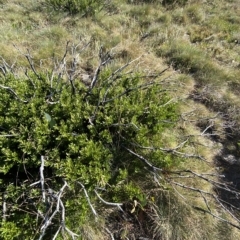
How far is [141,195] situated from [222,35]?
150 inches

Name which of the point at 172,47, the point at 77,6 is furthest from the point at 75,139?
the point at 77,6

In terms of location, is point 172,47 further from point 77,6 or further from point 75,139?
point 75,139

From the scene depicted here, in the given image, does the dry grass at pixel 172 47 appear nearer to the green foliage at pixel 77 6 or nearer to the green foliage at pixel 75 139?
the green foliage at pixel 77 6

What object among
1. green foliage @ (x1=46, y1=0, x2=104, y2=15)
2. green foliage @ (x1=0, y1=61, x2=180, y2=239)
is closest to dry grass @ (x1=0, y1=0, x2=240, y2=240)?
green foliage @ (x1=46, y1=0, x2=104, y2=15)

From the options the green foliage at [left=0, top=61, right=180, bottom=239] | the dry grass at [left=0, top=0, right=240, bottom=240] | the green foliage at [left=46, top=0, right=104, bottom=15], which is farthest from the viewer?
the green foliage at [left=46, top=0, right=104, bottom=15]

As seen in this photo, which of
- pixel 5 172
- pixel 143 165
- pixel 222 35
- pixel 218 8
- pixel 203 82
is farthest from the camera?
pixel 218 8

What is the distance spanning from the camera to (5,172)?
2.51 m

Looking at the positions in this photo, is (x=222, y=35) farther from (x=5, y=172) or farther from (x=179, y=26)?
(x=5, y=172)

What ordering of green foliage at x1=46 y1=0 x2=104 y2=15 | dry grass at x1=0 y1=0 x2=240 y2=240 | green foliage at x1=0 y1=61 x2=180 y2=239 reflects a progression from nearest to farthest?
green foliage at x1=0 y1=61 x2=180 y2=239
dry grass at x1=0 y1=0 x2=240 y2=240
green foliage at x1=46 y1=0 x2=104 y2=15

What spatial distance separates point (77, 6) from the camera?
570 cm

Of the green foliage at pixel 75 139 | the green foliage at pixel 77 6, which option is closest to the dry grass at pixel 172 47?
the green foliage at pixel 77 6

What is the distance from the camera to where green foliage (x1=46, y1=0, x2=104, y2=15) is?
572cm

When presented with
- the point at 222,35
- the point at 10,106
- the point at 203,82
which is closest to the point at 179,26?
the point at 222,35

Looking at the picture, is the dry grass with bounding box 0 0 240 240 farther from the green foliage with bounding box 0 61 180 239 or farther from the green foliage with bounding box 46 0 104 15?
the green foliage with bounding box 0 61 180 239
